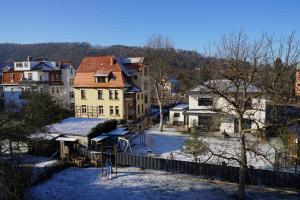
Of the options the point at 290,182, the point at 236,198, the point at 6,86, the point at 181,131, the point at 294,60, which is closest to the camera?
the point at 294,60

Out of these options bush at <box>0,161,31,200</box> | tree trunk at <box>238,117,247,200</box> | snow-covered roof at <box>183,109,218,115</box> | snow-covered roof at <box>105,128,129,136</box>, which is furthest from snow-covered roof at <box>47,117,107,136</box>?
tree trunk at <box>238,117,247,200</box>

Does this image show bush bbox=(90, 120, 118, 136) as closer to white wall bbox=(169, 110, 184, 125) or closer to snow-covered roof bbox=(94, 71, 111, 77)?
white wall bbox=(169, 110, 184, 125)

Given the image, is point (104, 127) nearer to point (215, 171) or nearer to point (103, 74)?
point (215, 171)

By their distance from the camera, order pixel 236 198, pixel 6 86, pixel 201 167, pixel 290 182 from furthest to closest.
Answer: pixel 6 86
pixel 201 167
pixel 290 182
pixel 236 198

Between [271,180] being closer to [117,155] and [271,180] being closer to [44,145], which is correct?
[117,155]

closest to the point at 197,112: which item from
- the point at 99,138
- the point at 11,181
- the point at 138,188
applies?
the point at 99,138

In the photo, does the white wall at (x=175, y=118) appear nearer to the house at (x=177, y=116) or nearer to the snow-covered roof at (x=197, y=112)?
the house at (x=177, y=116)

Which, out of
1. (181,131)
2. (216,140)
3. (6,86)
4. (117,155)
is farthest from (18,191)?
(6,86)

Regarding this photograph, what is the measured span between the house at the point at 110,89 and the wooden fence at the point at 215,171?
19.3 meters

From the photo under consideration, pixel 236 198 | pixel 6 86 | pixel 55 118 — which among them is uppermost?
pixel 6 86

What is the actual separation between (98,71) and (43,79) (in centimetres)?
1428

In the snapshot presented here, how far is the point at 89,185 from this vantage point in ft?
64.3

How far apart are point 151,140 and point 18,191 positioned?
19951 millimetres

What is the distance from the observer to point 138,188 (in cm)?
1905
